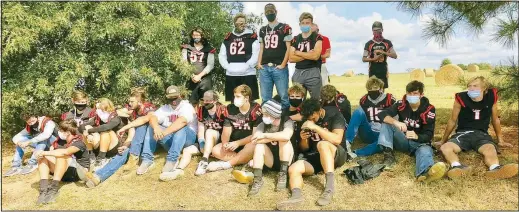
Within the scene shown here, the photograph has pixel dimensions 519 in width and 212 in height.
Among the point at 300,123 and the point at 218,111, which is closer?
the point at 300,123

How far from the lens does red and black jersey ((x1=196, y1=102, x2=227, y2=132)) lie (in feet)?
22.8

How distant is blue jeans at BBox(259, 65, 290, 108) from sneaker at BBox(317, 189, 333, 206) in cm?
229

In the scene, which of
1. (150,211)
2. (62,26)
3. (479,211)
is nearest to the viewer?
(479,211)

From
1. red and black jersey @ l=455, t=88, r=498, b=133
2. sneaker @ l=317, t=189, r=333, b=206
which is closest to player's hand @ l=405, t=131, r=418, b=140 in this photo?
red and black jersey @ l=455, t=88, r=498, b=133

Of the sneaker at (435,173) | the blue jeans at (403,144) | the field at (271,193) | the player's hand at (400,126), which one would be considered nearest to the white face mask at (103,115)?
the field at (271,193)

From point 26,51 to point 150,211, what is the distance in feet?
16.4

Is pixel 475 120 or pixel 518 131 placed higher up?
pixel 475 120

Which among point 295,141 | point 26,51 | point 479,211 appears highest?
point 26,51

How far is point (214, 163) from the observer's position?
266 inches

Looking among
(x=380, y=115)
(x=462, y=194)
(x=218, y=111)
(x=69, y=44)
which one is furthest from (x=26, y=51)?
(x=462, y=194)

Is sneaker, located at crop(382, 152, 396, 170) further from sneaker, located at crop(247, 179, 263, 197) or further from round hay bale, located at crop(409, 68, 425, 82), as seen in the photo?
round hay bale, located at crop(409, 68, 425, 82)

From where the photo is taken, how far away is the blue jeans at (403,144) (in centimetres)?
602

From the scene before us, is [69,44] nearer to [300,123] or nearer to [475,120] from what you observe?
[300,123]

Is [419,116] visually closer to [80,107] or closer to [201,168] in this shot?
[201,168]
